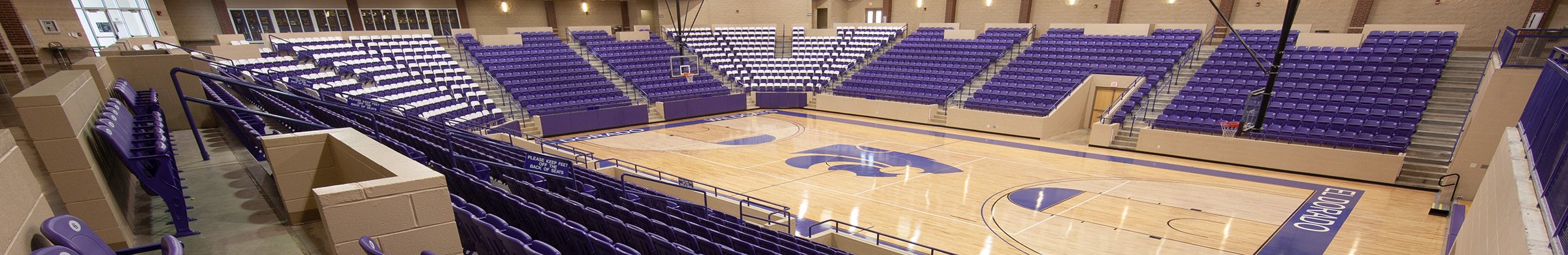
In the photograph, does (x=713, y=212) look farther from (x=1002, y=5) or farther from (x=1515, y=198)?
(x=1002, y=5)

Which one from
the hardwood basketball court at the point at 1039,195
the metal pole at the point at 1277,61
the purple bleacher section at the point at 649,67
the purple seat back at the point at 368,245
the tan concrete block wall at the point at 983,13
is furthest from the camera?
the tan concrete block wall at the point at 983,13

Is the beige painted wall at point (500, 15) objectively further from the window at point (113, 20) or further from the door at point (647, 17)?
the window at point (113, 20)

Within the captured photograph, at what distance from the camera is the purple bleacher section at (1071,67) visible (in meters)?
17.4

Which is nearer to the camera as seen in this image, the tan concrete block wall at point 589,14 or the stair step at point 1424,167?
the stair step at point 1424,167

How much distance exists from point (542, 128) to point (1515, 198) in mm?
17440

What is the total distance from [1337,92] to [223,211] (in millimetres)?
19361

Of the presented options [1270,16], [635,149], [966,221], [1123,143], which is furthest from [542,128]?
[1270,16]

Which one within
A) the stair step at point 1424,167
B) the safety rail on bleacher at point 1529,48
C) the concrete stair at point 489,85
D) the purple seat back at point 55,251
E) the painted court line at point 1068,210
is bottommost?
the painted court line at point 1068,210

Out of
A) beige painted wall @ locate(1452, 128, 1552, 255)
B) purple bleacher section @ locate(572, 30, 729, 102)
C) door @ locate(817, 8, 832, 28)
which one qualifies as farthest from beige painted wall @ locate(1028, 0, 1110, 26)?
beige painted wall @ locate(1452, 128, 1552, 255)

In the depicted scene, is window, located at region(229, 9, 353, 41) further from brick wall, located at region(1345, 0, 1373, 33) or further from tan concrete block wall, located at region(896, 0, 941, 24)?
brick wall, located at region(1345, 0, 1373, 33)

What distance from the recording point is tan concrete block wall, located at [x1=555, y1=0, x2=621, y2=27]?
2608 centimetres

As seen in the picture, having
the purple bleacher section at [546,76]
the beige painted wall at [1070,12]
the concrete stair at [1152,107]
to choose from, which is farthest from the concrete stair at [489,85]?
the beige painted wall at [1070,12]

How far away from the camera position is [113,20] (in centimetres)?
1571

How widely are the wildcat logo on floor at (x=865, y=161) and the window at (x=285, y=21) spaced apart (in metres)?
18.2
